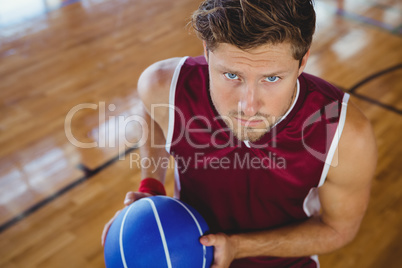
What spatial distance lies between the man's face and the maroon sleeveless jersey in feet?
0.34

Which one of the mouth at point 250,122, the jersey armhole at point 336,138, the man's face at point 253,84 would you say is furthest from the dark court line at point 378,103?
the mouth at point 250,122

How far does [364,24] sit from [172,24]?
219cm

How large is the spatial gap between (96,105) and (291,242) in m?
2.39

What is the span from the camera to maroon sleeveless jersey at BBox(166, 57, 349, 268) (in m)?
1.47

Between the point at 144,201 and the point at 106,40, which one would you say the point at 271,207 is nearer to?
the point at 144,201

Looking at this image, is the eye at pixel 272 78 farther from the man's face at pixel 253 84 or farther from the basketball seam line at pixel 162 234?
the basketball seam line at pixel 162 234

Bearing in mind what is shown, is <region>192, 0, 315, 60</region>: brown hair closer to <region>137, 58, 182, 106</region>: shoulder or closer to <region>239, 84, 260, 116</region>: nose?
<region>239, 84, 260, 116</region>: nose

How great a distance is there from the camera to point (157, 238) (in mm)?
1365

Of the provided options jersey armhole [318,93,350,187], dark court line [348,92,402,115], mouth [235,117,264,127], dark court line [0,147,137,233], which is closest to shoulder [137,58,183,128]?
mouth [235,117,264,127]

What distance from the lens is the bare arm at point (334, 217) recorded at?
139 cm

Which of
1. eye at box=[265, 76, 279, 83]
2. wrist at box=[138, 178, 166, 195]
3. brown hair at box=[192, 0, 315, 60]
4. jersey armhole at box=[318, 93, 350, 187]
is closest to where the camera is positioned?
brown hair at box=[192, 0, 315, 60]

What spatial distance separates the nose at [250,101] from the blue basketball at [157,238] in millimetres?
422

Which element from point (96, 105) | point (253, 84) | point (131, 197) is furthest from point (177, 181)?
point (96, 105)

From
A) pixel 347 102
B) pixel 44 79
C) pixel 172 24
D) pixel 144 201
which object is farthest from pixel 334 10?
pixel 144 201
